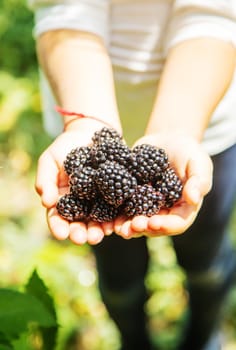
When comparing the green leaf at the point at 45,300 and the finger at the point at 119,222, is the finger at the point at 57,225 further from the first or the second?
the green leaf at the point at 45,300

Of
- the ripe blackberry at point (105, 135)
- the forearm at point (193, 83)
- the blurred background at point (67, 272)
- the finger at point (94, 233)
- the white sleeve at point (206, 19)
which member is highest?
the white sleeve at point (206, 19)

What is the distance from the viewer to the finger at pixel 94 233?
105cm

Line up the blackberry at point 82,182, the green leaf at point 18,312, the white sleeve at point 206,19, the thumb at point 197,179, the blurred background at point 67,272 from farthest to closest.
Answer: the blurred background at point 67,272, the white sleeve at point 206,19, the blackberry at point 82,182, the thumb at point 197,179, the green leaf at point 18,312

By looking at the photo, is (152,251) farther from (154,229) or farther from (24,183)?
(154,229)

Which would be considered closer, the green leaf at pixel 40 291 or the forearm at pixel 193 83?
the green leaf at pixel 40 291

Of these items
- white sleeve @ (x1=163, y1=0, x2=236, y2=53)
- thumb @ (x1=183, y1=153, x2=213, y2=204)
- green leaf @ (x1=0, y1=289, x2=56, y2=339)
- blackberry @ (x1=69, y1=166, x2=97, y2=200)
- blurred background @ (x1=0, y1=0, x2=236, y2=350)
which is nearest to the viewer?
green leaf @ (x1=0, y1=289, x2=56, y2=339)

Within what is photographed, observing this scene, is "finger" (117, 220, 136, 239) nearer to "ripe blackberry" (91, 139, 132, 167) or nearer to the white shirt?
"ripe blackberry" (91, 139, 132, 167)

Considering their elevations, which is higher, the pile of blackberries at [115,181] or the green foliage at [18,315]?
the green foliage at [18,315]

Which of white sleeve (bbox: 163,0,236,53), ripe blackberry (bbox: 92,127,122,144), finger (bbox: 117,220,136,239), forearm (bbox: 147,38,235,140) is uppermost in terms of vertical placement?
white sleeve (bbox: 163,0,236,53)

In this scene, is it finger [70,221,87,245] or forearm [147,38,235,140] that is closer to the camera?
finger [70,221,87,245]

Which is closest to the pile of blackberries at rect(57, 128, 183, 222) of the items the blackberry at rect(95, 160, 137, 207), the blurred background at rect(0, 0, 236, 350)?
the blackberry at rect(95, 160, 137, 207)

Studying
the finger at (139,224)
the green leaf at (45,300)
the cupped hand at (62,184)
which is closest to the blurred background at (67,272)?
the cupped hand at (62,184)

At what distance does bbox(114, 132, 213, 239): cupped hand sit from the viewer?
102cm

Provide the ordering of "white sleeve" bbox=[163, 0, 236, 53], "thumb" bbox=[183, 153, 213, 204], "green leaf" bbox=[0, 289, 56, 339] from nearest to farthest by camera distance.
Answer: "green leaf" bbox=[0, 289, 56, 339]
"thumb" bbox=[183, 153, 213, 204]
"white sleeve" bbox=[163, 0, 236, 53]
